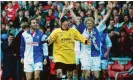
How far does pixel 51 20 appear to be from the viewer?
7926mm

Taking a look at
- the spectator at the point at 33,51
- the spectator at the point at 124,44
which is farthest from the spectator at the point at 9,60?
the spectator at the point at 124,44

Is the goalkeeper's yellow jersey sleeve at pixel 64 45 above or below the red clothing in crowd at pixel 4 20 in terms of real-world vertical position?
below

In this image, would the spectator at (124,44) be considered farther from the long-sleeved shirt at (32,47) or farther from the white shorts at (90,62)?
the long-sleeved shirt at (32,47)

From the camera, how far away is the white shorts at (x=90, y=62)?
286 inches

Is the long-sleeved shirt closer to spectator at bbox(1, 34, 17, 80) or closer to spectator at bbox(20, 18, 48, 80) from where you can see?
spectator at bbox(20, 18, 48, 80)

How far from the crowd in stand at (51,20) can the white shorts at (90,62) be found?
503 mm

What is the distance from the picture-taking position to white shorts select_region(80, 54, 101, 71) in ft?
23.8

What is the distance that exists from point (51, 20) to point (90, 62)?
4.59 feet

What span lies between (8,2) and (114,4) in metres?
2.44

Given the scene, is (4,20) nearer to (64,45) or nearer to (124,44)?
(64,45)

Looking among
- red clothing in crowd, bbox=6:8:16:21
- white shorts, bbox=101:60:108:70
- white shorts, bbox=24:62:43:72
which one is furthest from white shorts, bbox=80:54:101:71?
red clothing in crowd, bbox=6:8:16:21

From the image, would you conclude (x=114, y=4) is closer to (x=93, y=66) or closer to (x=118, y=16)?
(x=118, y=16)

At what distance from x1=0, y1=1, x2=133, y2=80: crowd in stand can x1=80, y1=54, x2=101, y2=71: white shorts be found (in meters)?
0.50

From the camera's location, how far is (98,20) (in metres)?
7.72
